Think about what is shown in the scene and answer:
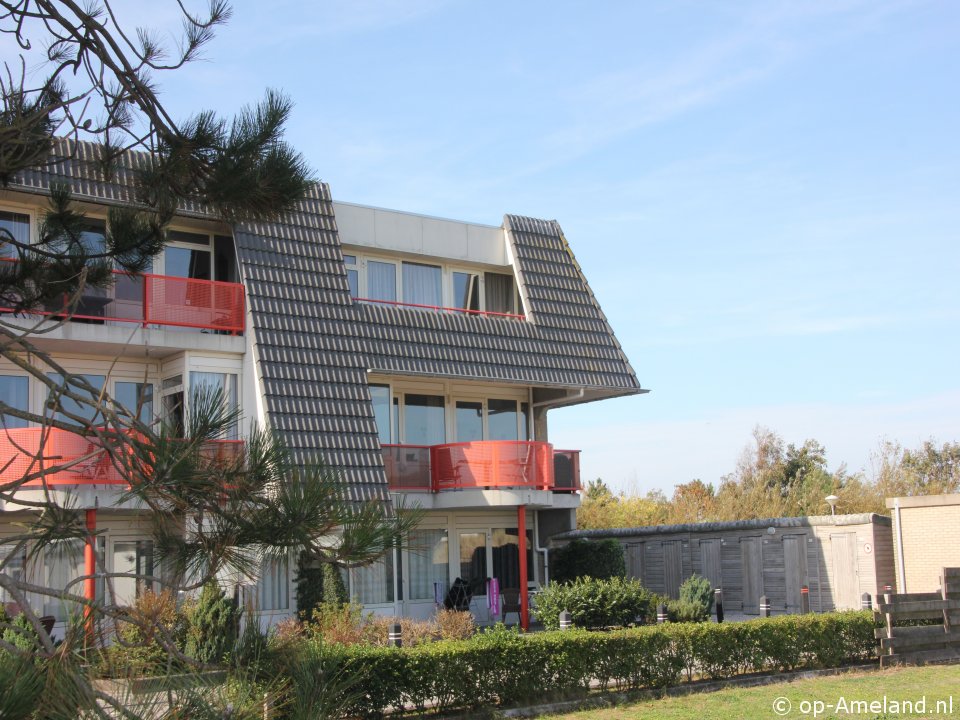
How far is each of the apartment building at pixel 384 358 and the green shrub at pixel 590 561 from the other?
1.49 ft

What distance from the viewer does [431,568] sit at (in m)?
25.2

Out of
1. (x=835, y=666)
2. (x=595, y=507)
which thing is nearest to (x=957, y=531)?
(x=835, y=666)

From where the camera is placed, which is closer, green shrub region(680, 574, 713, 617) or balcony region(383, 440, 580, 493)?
green shrub region(680, 574, 713, 617)

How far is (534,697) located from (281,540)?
933 cm

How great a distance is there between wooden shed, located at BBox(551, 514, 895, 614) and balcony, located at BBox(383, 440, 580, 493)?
3.61m

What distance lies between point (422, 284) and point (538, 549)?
22.9ft

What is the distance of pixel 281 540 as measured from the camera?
575 cm

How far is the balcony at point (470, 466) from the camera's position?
24.0m

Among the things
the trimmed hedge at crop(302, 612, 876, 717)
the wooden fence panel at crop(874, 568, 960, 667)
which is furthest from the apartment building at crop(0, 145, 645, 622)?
the wooden fence panel at crop(874, 568, 960, 667)

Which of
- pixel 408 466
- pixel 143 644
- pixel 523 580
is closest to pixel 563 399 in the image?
pixel 408 466

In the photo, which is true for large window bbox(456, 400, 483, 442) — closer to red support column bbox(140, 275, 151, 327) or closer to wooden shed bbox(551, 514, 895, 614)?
Result: wooden shed bbox(551, 514, 895, 614)

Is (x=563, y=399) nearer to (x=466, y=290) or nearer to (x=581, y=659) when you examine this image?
(x=466, y=290)

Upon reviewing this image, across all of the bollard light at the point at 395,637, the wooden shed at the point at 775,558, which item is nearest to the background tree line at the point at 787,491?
the wooden shed at the point at 775,558

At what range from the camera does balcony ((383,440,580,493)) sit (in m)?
24.0
